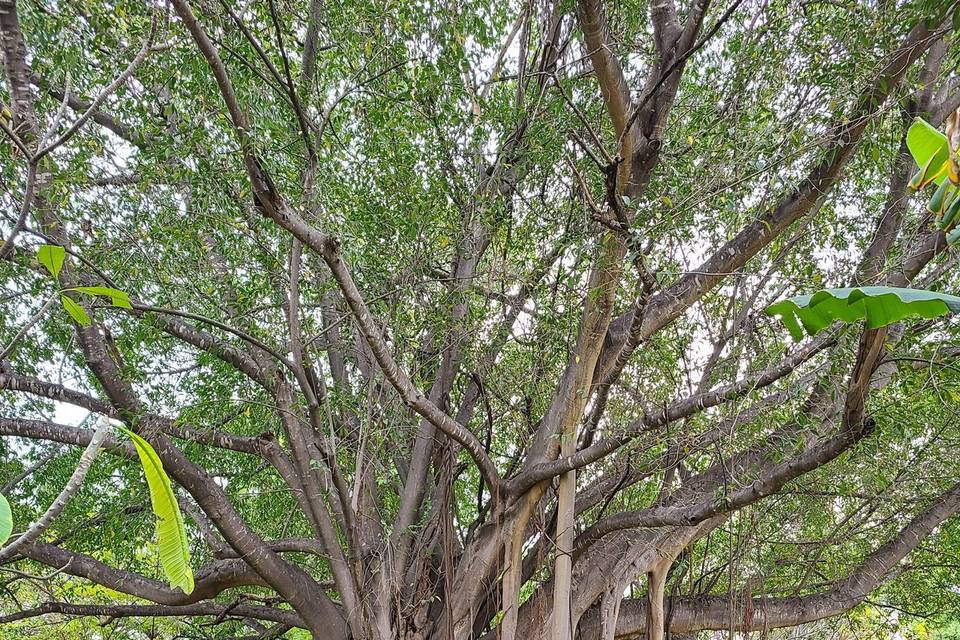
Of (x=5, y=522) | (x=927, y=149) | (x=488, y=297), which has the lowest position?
(x=5, y=522)

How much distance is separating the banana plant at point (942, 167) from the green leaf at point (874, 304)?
12cm

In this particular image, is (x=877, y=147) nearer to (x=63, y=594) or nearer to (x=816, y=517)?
(x=816, y=517)

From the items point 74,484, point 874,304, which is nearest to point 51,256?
point 74,484

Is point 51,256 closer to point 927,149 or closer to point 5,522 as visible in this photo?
point 5,522

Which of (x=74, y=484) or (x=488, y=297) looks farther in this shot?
(x=488, y=297)

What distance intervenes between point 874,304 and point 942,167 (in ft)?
0.85

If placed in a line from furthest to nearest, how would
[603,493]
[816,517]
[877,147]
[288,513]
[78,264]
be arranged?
[288,513] → [816,517] → [603,493] → [78,264] → [877,147]

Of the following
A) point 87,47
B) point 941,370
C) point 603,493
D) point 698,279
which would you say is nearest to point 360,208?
point 87,47

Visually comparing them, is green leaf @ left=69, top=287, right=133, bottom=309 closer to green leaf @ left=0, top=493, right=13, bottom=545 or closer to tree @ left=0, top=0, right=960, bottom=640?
green leaf @ left=0, top=493, right=13, bottom=545

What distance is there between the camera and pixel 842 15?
2514mm

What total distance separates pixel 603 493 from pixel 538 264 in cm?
138

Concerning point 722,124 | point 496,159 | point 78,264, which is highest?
point 496,159

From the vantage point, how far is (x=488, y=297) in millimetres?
3133

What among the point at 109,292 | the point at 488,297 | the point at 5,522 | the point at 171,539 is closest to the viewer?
the point at 5,522
